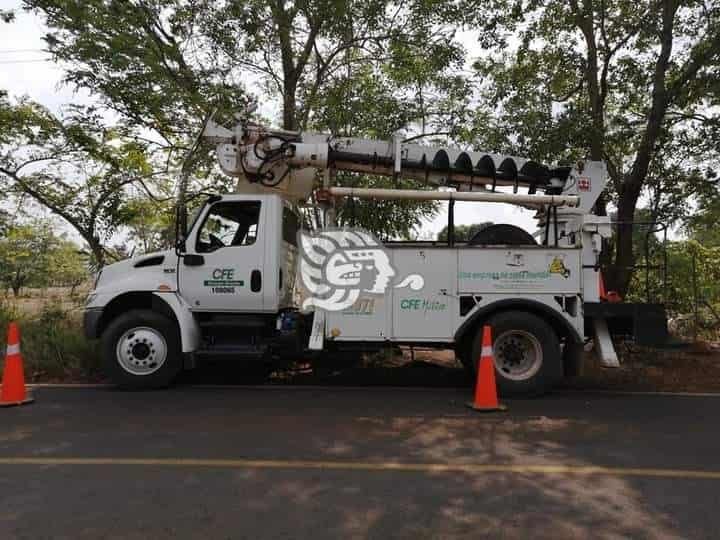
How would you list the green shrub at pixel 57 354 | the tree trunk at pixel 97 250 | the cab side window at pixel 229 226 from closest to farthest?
the cab side window at pixel 229 226 < the green shrub at pixel 57 354 < the tree trunk at pixel 97 250

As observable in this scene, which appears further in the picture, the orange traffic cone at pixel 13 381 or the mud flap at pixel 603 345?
the mud flap at pixel 603 345

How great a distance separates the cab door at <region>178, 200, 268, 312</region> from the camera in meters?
7.41

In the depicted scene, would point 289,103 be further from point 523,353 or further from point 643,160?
point 523,353

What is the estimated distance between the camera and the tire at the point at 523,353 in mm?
6898

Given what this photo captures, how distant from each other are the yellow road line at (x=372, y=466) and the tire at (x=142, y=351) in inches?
106

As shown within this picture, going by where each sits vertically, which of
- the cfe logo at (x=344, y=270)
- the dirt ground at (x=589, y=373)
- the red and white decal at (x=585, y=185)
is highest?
the red and white decal at (x=585, y=185)

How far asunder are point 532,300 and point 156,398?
481 cm

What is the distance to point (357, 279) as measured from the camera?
712 cm

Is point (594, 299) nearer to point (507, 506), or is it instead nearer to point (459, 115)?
point (507, 506)

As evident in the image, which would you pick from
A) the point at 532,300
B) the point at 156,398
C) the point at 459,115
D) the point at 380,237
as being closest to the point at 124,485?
the point at 156,398

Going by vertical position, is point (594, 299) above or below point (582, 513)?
above

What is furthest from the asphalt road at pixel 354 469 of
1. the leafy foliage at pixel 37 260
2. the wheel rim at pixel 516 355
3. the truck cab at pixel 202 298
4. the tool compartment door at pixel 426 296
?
the leafy foliage at pixel 37 260

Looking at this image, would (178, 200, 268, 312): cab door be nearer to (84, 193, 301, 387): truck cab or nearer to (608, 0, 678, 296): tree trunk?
(84, 193, 301, 387): truck cab

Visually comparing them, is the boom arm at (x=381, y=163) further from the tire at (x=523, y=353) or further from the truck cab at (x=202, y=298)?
the tire at (x=523, y=353)
